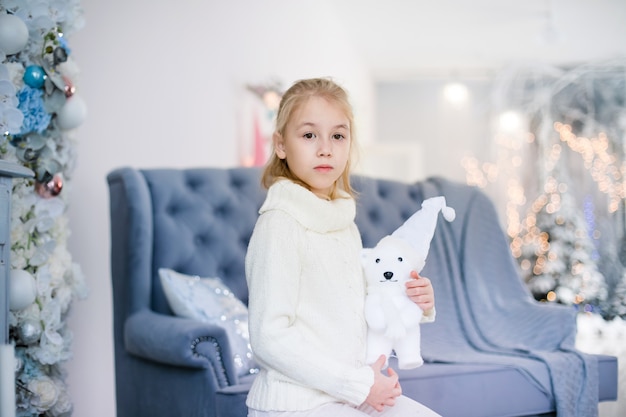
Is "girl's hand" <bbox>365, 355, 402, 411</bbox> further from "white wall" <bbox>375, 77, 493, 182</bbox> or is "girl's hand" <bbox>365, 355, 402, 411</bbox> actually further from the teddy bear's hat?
"white wall" <bbox>375, 77, 493, 182</bbox>

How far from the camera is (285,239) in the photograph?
1.25m

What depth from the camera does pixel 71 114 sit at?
→ 196cm

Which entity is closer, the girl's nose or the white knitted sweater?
the white knitted sweater

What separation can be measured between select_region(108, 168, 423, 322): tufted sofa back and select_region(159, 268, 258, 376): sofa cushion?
10 centimetres

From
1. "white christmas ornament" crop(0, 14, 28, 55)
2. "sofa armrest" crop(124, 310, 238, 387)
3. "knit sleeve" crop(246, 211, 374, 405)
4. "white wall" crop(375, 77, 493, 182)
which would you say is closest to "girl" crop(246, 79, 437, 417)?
"knit sleeve" crop(246, 211, 374, 405)

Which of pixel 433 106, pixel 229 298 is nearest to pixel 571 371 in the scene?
pixel 229 298

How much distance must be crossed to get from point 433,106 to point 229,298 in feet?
21.6

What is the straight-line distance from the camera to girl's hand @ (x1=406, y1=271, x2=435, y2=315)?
4.14ft

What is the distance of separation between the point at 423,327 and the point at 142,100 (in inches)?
55.5

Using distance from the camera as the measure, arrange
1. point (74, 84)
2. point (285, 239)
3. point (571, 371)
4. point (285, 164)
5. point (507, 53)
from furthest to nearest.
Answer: point (507, 53) → point (571, 371) → point (74, 84) → point (285, 164) → point (285, 239)

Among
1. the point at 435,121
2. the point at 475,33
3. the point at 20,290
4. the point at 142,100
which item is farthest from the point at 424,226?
the point at 435,121

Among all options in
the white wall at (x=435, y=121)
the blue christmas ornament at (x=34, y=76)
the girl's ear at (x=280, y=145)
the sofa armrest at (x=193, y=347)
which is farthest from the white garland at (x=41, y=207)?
the white wall at (x=435, y=121)

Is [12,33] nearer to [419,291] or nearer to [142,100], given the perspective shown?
[419,291]

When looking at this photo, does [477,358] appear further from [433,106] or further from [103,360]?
[433,106]
